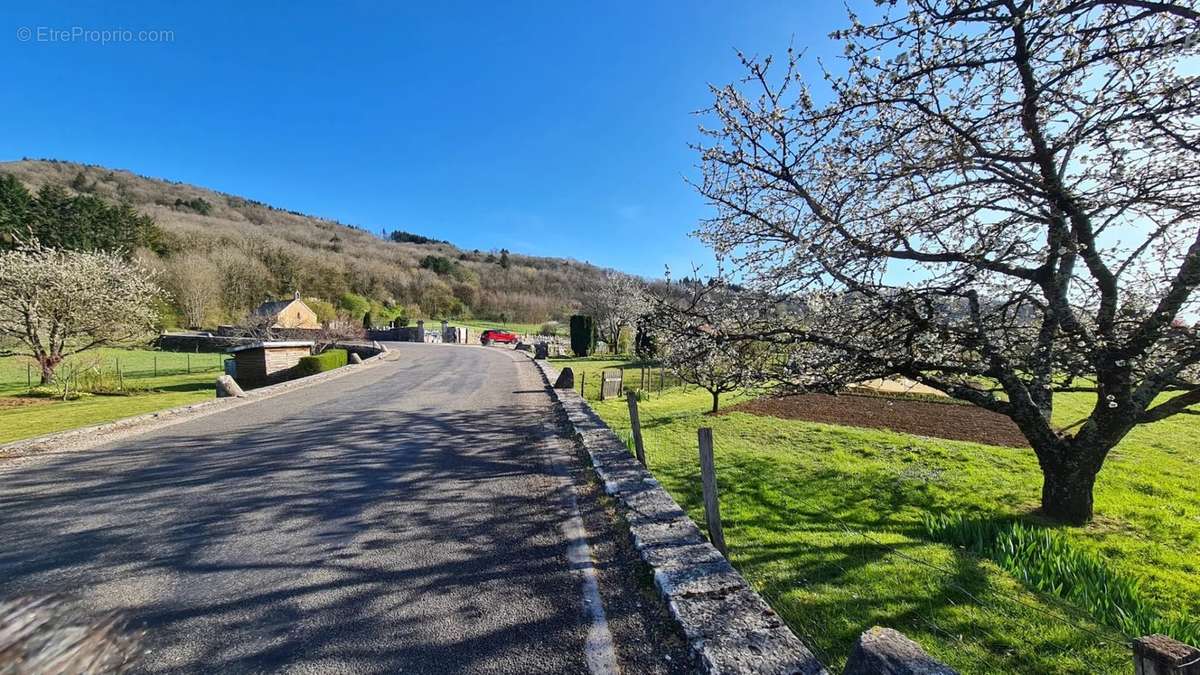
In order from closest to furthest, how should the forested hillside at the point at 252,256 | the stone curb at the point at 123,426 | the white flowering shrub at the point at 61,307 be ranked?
the stone curb at the point at 123,426 → the white flowering shrub at the point at 61,307 → the forested hillside at the point at 252,256

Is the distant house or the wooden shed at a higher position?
the distant house

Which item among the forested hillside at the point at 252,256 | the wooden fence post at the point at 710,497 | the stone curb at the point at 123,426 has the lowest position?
the stone curb at the point at 123,426

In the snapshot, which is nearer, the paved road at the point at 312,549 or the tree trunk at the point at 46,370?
the paved road at the point at 312,549

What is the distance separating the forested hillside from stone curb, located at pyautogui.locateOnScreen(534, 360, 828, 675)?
1320 inches

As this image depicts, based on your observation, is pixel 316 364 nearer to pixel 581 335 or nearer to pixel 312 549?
pixel 312 549

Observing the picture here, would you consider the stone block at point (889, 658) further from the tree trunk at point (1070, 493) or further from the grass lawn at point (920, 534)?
the tree trunk at point (1070, 493)

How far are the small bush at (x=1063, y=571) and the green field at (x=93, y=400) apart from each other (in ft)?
43.0

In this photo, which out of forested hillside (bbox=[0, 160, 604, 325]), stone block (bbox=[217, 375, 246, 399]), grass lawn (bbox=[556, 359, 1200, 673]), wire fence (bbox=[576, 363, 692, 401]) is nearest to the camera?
grass lawn (bbox=[556, 359, 1200, 673])

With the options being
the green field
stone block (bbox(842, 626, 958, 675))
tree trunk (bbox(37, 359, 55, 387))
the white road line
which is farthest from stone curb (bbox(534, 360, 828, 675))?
tree trunk (bbox(37, 359, 55, 387))

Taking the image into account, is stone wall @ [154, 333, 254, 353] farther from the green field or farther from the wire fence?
the wire fence

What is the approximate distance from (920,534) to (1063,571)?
44.6 inches

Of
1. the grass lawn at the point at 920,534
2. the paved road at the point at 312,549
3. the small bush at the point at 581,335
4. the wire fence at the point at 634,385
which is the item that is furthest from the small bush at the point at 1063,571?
the small bush at the point at 581,335

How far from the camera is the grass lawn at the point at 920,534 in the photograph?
274cm

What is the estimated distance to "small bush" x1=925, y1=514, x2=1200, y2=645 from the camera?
9.46 feet
